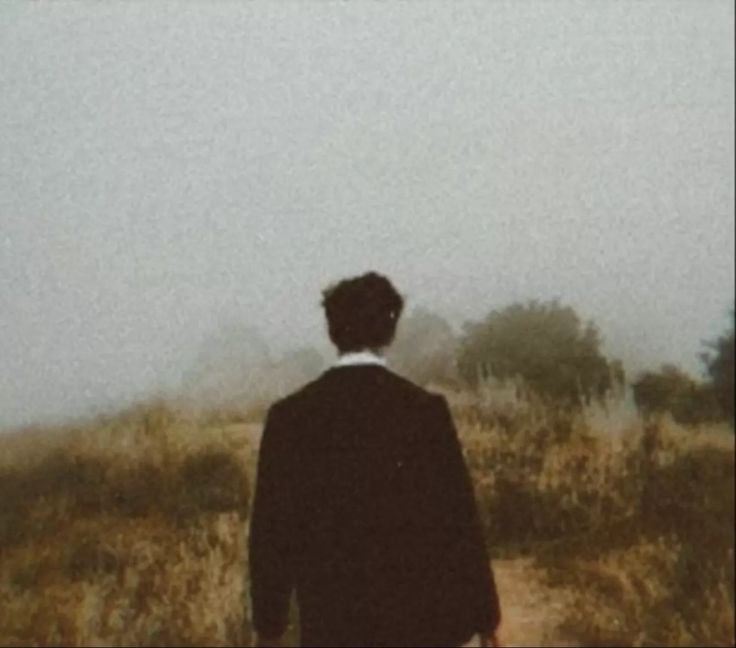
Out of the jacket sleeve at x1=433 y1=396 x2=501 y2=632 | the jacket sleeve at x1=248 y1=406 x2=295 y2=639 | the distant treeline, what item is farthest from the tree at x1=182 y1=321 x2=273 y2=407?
the jacket sleeve at x1=433 y1=396 x2=501 y2=632

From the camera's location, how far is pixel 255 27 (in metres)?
2.81

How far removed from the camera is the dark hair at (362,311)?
2.47 meters

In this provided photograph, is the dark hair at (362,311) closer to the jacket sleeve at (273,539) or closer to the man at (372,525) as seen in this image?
the man at (372,525)

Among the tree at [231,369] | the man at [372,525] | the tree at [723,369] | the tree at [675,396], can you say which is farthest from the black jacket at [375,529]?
the tree at [723,369]

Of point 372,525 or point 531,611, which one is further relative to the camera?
point 531,611

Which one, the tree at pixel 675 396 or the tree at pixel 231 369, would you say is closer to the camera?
the tree at pixel 675 396

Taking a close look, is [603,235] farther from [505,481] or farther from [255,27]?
[255,27]

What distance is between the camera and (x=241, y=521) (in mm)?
2656

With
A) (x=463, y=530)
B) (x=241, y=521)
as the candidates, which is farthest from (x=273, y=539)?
(x=463, y=530)

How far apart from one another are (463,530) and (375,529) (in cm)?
18

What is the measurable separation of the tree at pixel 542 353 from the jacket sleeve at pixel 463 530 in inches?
8.3

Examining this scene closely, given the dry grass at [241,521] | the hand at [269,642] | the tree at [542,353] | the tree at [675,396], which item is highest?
the tree at [542,353]

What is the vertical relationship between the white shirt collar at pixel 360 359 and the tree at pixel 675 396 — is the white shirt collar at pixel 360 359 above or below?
above

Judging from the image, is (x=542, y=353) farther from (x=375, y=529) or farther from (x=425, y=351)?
(x=375, y=529)
